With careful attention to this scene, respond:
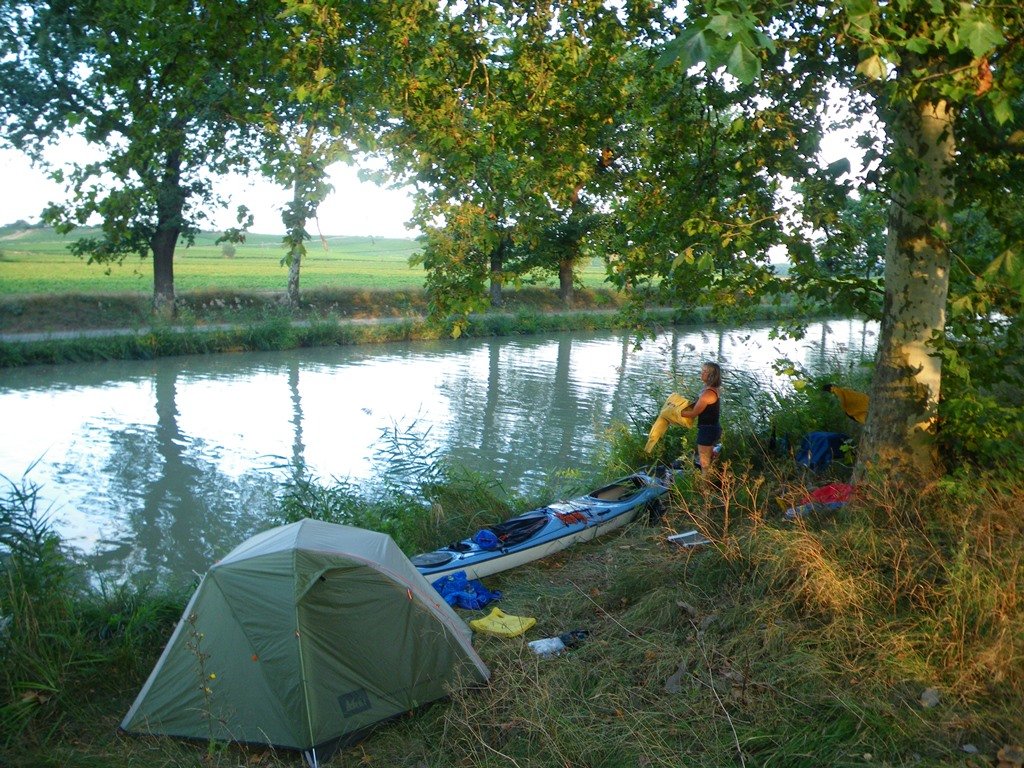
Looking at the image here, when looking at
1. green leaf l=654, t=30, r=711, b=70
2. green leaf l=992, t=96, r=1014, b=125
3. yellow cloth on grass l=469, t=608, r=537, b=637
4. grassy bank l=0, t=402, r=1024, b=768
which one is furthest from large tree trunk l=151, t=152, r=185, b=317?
green leaf l=654, t=30, r=711, b=70

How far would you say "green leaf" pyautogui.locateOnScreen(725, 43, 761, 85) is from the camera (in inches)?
122

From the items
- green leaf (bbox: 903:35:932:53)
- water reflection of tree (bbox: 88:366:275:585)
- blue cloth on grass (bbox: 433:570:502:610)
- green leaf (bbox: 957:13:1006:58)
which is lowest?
water reflection of tree (bbox: 88:366:275:585)

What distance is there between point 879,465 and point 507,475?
6.92m

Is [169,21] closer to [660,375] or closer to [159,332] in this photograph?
[660,375]

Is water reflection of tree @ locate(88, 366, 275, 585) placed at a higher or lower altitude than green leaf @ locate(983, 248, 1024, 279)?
lower

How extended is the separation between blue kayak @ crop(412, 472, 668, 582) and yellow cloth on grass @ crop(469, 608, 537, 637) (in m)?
1.07

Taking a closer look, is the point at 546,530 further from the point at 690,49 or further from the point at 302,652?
the point at 690,49

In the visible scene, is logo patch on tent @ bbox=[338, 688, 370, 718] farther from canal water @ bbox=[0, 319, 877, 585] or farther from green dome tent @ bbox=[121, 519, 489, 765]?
canal water @ bbox=[0, 319, 877, 585]

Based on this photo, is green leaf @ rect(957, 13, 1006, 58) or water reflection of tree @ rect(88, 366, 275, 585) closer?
green leaf @ rect(957, 13, 1006, 58)

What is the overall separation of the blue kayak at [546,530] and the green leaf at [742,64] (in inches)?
189

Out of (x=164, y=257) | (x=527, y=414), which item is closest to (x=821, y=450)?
(x=527, y=414)

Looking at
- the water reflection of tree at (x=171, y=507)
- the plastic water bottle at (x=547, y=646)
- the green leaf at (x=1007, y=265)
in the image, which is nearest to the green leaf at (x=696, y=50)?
the green leaf at (x=1007, y=265)

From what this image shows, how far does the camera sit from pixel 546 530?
26.5 ft

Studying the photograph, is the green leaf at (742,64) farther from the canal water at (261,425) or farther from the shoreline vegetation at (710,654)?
the canal water at (261,425)
